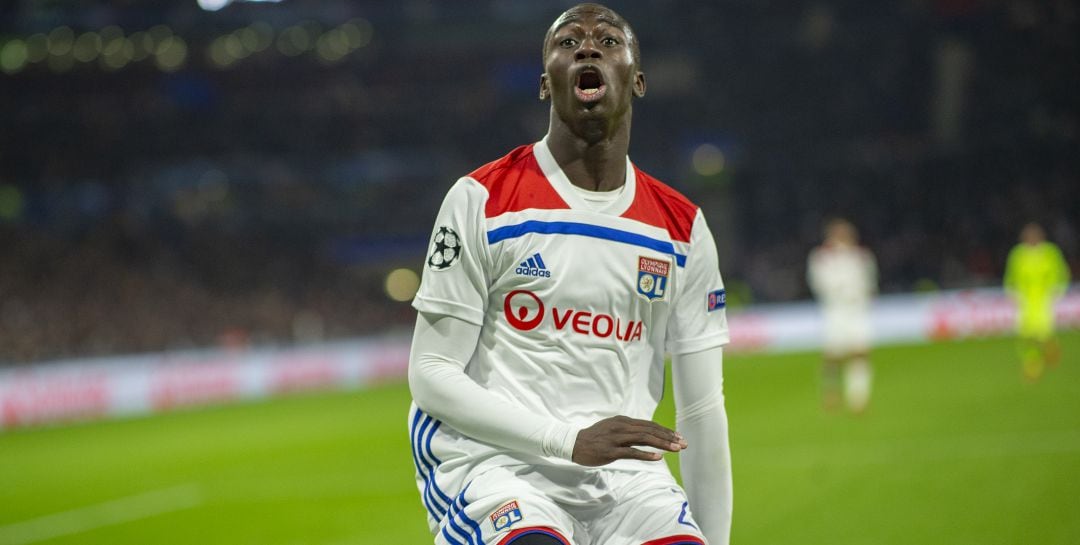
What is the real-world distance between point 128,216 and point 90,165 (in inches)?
84.2

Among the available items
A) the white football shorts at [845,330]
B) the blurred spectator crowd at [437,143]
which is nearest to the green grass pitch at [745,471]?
the white football shorts at [845,330]

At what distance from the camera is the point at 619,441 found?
8.60ft

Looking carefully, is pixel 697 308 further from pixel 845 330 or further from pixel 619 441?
pixel 845 330

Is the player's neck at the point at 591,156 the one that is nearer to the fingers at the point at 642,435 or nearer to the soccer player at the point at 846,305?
the fingers at the point at 642,435

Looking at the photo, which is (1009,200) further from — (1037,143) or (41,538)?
(41,538)

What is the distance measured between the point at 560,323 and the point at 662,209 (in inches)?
18.9

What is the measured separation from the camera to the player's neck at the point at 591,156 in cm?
307

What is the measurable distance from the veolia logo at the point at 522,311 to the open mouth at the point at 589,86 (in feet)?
1.70

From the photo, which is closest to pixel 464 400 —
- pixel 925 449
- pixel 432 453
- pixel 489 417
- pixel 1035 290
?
pixel 489 417

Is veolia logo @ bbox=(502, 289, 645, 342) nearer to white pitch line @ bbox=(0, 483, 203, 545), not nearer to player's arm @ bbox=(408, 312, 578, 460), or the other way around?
player's arm @ bbox=(408, 312, 578, 460)

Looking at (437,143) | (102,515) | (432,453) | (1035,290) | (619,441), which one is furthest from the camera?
(437,143)

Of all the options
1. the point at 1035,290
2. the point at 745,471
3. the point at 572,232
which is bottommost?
the point at 745,471

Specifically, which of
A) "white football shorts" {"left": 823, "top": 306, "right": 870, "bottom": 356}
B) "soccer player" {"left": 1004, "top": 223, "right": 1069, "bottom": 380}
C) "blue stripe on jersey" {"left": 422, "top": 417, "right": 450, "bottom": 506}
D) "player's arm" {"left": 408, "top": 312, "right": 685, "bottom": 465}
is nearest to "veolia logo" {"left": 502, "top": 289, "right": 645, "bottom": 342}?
"player's arm" {"left": 408, "top": 312, "right": 685, "bottom": 465}

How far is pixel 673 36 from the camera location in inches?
1452
